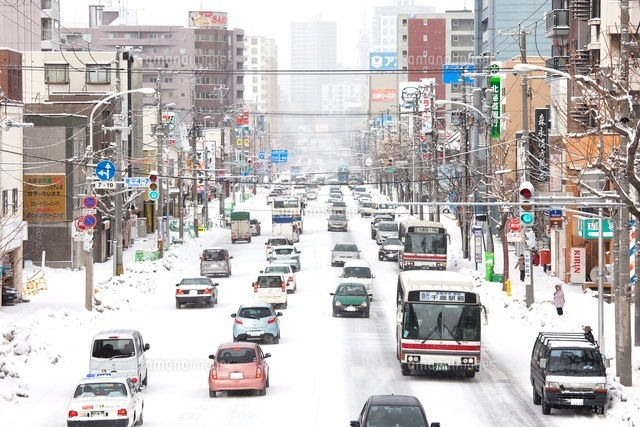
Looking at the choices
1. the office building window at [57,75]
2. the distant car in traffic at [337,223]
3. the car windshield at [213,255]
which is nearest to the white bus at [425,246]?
the car windshield at [213,255]

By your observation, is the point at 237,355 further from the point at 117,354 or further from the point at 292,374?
the point at 292,374

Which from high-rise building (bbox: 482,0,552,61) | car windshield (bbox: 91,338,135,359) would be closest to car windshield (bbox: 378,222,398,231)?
high-rise building (bbox: 482,0,552,61)

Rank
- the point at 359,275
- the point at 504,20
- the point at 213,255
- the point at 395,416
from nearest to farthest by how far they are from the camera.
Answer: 1. the point at 395,416
2. the point at 359,275
3. the point at 213,255
4. the point at 504,20

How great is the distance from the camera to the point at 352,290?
2178 inches

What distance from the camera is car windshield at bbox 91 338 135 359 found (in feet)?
115

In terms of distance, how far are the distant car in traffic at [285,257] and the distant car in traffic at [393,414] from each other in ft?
158

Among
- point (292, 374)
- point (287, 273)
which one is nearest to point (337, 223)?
point (287, 273)

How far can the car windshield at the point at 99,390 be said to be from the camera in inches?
1129

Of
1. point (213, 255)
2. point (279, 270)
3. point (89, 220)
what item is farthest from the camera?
point (213, 255)

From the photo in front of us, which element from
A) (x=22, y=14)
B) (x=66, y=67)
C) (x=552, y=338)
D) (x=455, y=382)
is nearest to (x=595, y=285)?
(x=455, y=382)

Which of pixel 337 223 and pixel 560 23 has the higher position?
pixel 560 23

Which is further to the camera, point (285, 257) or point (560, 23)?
point (560, 23)

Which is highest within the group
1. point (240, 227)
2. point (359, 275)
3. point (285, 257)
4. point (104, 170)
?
point (104, 170)

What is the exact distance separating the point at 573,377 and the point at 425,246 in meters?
39.9
